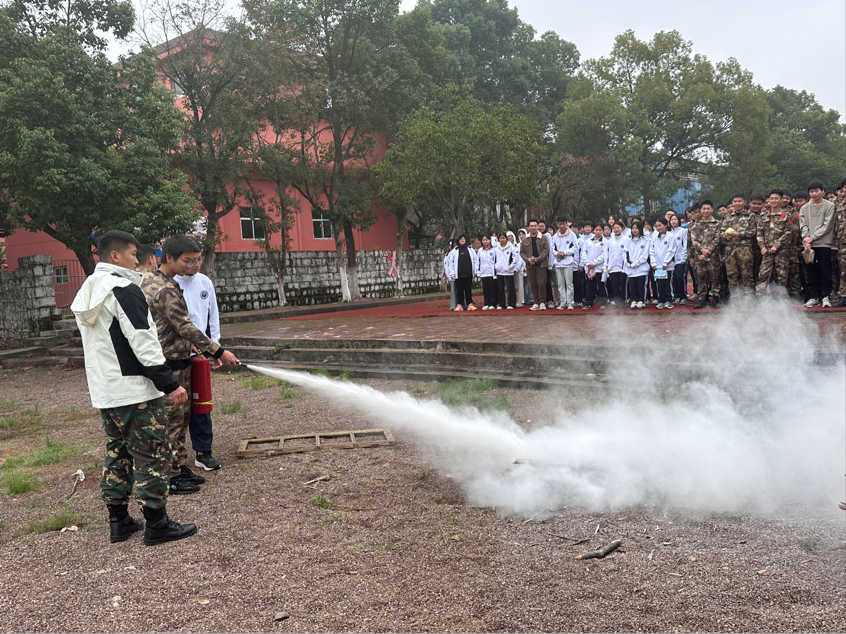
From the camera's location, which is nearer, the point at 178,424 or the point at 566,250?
the point at 178,424

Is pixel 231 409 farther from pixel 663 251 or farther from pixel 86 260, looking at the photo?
pixel 86 260

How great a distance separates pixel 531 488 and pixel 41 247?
26829 millimetres

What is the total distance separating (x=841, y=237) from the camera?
10641mm

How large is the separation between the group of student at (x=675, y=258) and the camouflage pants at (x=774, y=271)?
0.7 inches

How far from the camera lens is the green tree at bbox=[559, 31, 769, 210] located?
35.0 meters

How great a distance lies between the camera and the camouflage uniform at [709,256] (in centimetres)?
1244

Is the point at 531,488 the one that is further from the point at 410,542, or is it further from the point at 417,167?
the point at 417,167

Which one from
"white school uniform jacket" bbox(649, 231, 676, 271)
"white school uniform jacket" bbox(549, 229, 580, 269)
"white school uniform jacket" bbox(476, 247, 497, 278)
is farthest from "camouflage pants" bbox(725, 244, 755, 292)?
"white school uniform jacket" bbox(476, 247, 497, 278)

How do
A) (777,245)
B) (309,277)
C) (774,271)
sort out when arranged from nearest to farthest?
(777,245) < (774,271) < (309,277)

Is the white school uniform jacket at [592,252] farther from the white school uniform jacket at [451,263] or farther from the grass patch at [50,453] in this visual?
the grass patch at [50,453]

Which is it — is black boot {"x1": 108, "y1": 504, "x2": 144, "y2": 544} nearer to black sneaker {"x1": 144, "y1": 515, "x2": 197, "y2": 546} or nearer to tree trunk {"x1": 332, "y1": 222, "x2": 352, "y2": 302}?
black sneaker {"x1": 144, "y1": 515, "x2": 197, "y2": 546}

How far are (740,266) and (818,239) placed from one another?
1.41m

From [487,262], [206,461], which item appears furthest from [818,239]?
[206,461]

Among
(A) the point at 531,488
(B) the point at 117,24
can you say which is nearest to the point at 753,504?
(A) the point at 531,488
